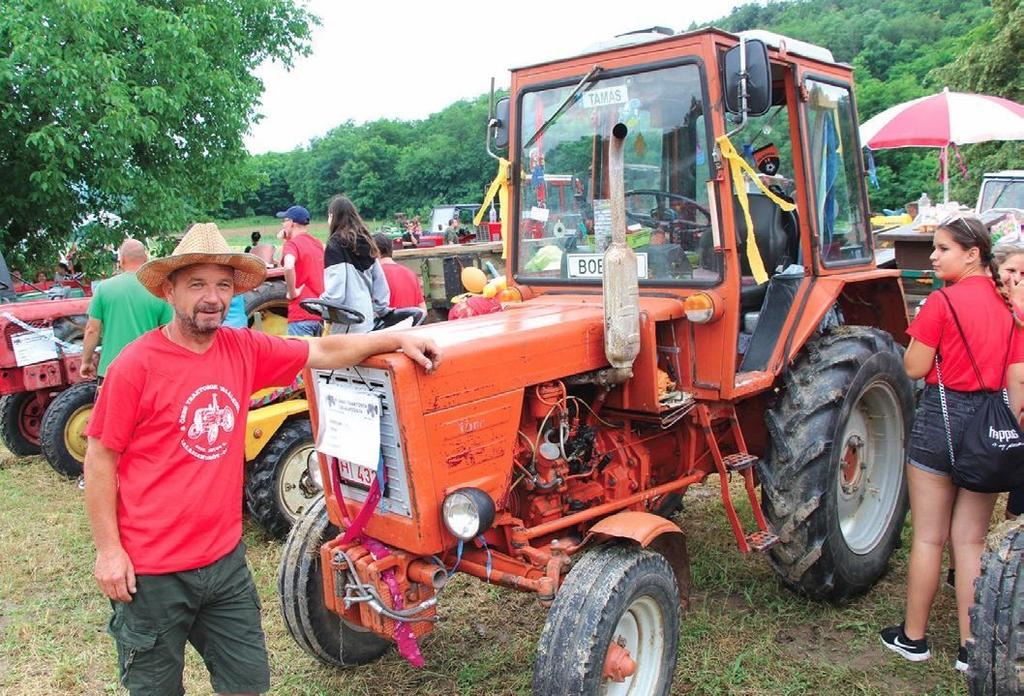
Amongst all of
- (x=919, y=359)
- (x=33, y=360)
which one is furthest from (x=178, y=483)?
(x=33, y=360)

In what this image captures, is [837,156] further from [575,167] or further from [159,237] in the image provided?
[159,237]

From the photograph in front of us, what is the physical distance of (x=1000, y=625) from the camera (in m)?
2.72

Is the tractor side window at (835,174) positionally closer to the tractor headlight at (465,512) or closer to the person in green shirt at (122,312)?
the tractor headlight at (465,512)

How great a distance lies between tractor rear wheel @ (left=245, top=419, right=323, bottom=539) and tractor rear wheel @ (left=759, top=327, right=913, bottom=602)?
256cm

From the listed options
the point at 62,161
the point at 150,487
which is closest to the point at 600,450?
the point at 150,487

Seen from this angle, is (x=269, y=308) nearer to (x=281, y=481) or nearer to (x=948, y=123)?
(x=281, y=481)

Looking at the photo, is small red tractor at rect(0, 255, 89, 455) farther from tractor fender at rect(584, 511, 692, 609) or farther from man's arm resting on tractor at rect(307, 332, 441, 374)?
tractor fender at rect(584, 511, 692, 609)

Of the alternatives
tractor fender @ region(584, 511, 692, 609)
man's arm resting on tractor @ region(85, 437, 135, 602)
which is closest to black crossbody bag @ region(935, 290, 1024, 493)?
tractor fender @ region(584, 511, 692, 609)

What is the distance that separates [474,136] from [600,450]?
52980 mm

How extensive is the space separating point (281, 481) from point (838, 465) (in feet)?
9.84

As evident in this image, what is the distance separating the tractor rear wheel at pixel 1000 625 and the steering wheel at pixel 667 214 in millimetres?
1617

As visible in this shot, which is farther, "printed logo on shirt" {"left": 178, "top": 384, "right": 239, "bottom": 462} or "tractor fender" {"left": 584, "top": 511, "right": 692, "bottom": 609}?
"tractor fender" {"left": 584, "top": 511, "right": 692, "bottom": 609}

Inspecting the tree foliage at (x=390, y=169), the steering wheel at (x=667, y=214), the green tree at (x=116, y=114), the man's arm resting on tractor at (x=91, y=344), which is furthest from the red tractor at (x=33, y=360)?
the tree foliage at (x=390, y=169)

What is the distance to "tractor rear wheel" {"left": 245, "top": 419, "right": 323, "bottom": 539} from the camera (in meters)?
4.91
